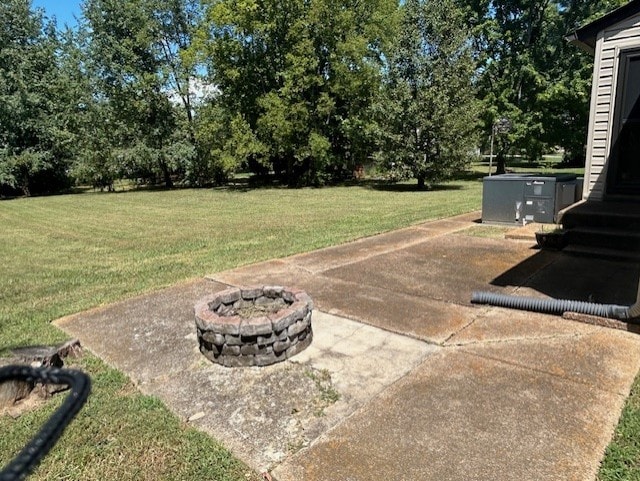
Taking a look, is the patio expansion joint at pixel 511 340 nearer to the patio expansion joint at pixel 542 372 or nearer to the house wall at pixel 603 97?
the patio expansion joint at pixel 542 372

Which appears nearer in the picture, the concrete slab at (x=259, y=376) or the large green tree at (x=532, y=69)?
the concrete slab at (x=259, y=376)

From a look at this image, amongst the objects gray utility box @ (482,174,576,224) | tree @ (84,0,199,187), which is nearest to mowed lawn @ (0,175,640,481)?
gray utility box @ (482,174,576,224)

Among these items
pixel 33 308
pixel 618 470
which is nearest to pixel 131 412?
pixel 618 470

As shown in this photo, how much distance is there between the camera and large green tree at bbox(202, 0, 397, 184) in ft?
65.8

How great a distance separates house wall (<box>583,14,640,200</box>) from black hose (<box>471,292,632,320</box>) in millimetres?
3591

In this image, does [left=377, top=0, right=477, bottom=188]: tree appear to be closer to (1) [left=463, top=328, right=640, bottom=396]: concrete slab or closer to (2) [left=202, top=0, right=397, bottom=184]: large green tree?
(2) [left=202, top=0, right=397, bottom=184]: large green tree

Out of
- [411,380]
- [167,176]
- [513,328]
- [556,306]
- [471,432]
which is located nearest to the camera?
[471,432]

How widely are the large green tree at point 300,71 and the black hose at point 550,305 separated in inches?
646

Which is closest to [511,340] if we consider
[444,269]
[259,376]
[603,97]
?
[259,376]

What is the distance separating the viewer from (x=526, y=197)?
8.20 metres

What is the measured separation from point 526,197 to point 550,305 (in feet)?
15.9

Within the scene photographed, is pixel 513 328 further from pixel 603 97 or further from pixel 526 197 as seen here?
pixel 526 197

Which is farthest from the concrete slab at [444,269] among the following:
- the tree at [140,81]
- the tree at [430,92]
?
the tree at [140,81]

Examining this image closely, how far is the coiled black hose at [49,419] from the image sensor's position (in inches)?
31.7
